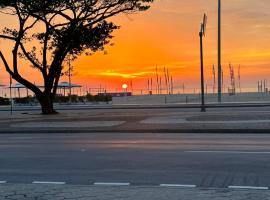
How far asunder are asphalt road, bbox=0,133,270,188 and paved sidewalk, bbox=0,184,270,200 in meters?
0.81

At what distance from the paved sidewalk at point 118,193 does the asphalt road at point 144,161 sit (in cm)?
81

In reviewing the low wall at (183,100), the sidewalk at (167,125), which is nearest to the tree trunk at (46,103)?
the sidewalk at (167,125)

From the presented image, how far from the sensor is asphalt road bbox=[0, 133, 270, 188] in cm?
1045

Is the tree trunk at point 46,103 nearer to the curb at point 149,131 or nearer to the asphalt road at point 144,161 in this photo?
the curb at point 149,131

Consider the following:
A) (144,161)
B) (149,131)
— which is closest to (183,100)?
(149,131)

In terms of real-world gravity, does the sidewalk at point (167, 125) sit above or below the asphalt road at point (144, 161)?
above

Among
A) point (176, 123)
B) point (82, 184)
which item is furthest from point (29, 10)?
point (82, 184)

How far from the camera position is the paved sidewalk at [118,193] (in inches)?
324

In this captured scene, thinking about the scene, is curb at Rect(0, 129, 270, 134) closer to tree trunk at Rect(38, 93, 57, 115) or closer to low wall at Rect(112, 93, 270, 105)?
tree trunk at Rect(38, 93, 57, 115)

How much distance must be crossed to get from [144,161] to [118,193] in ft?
14.0

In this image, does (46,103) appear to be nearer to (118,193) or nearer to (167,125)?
(167,125)

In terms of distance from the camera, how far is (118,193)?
870 centimetres

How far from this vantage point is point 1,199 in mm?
8258

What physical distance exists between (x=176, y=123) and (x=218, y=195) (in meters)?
16.3
